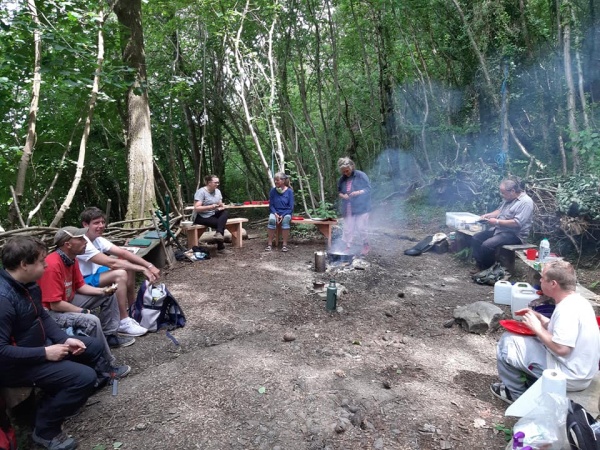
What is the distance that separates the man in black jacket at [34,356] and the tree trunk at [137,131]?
4862 mm

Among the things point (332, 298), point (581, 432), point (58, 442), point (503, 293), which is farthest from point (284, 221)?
point (581, 432)

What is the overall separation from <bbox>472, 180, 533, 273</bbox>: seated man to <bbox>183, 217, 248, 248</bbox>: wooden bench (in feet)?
14.3

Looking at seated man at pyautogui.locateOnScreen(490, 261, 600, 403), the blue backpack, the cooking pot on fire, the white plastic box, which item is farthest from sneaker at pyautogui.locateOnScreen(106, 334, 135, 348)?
the white plastic box

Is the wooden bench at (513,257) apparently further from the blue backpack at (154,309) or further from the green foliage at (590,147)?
the blue backpack at (154,309)

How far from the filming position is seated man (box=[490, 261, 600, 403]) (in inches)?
91.7

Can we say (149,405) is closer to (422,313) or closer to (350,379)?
(350,379)

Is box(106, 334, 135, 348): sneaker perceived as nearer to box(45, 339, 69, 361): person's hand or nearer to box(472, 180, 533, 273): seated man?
box(45, 339, 69, 361): person's hand

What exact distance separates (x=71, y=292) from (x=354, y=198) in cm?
462

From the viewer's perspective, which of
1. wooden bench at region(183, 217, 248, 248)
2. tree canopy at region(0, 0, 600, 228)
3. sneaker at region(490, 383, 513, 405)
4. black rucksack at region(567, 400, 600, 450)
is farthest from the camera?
wooden bench at region(183, 217, 248, 248)

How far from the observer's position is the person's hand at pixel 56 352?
7.62 ft

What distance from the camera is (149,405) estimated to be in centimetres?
273

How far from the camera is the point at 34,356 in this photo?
227cm

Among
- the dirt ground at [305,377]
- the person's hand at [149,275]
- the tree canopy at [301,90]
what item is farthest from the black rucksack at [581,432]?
the tree canopy at [301,90]

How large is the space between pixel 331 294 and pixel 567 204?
404 cm
